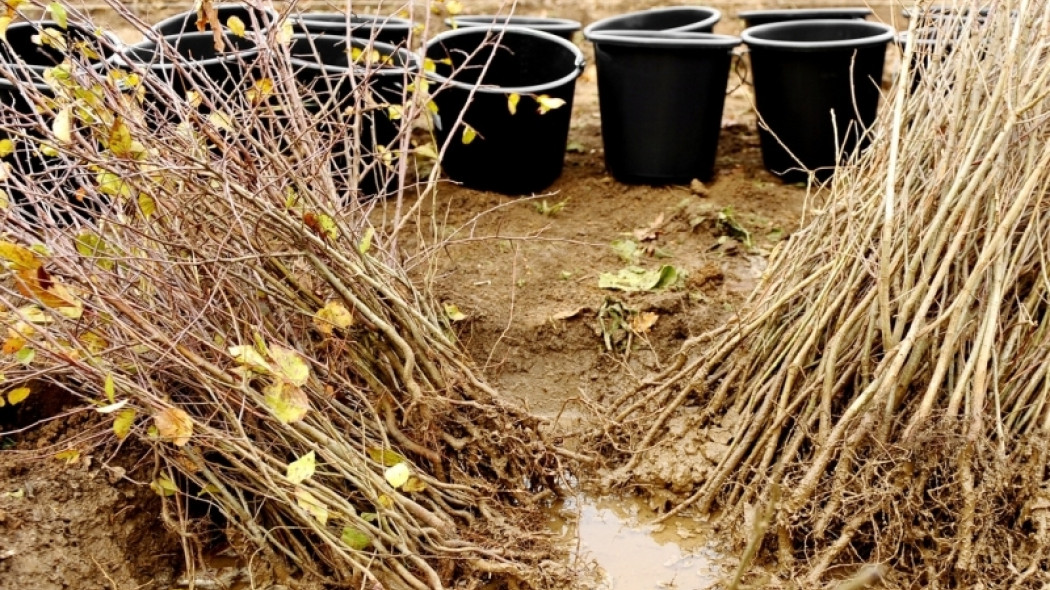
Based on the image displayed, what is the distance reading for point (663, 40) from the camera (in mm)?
4359

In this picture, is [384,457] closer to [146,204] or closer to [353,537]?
[353,537]

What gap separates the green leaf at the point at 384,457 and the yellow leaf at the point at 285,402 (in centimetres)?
51

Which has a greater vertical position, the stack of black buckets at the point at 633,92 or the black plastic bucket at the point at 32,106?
the black plastic bucket at the point at 32,106

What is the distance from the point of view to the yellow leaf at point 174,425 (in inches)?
82.9

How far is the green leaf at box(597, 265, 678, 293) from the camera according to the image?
12.2 ft

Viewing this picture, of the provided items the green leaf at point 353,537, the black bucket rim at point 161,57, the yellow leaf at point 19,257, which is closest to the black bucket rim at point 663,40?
the black bucket rim at point 161,57

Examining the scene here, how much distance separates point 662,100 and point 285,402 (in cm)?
294

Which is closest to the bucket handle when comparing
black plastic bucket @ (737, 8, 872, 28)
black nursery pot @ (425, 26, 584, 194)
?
black plastic bucket @ (737, 8, 872, 28)

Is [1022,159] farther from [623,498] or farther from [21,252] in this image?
[21,252]

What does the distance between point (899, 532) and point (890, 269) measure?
690 millimetres

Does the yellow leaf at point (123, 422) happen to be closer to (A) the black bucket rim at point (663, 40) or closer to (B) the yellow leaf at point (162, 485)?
(B) the yellow leaf at point (162, 485)

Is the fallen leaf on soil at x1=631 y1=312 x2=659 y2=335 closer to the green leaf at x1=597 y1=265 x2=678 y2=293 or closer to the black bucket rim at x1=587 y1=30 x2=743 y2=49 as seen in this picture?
the green leaf at x1=597 y1=265 x2=678 y2=293

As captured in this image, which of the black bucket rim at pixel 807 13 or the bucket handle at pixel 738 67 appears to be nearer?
the bucket handle at pixel 738 67

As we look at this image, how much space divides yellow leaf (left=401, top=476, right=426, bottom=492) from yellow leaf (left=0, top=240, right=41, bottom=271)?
3.35ft
